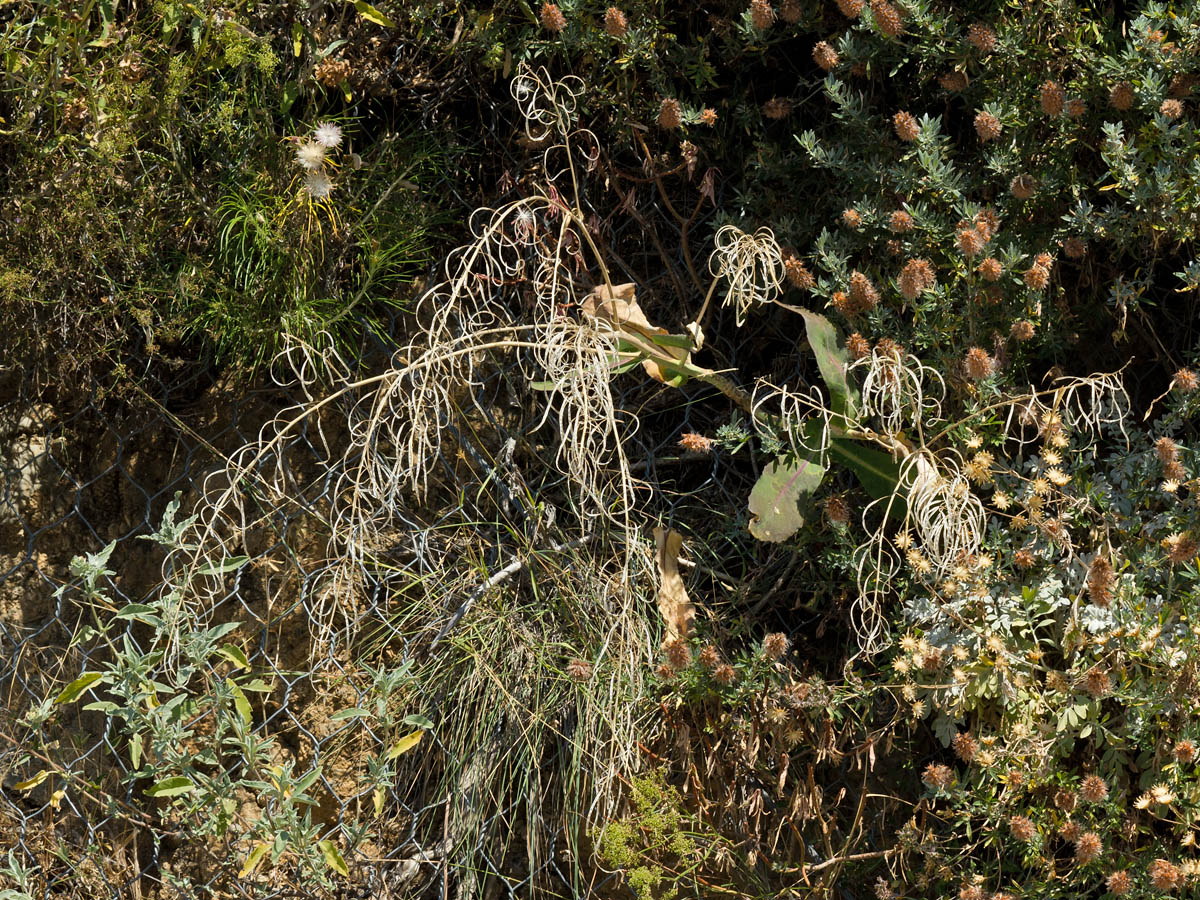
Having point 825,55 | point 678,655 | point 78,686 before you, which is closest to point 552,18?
point 825,55

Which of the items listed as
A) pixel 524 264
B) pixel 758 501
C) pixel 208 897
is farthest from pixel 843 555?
pixel 208 897

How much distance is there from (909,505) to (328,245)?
1237 millimetres

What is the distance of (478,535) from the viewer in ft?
7.73

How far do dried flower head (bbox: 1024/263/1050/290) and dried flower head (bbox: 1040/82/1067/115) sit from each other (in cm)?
28

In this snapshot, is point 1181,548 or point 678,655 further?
point 678,655

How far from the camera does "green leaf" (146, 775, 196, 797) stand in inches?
75.8

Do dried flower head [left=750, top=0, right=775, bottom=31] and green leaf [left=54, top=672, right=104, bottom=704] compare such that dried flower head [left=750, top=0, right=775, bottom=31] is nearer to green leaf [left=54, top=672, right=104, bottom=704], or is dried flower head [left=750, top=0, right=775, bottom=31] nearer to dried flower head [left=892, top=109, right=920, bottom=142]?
dried flower head [left=892, top=109, right=920, bottom=142]

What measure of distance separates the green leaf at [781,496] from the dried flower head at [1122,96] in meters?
0.80

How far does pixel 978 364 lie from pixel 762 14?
0.77 metres

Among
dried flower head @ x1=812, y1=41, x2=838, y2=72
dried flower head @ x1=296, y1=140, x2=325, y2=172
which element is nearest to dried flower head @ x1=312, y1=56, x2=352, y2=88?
dried flower head @ x1=296, y1=140, x2=325, y2=172

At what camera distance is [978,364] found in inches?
77.7

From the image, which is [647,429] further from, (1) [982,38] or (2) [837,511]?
(1) [982,38]

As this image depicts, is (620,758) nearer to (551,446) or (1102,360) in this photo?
(551,446)

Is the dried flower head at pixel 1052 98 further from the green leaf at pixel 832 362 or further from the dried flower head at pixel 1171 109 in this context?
the green leaf at pixel 832 362
